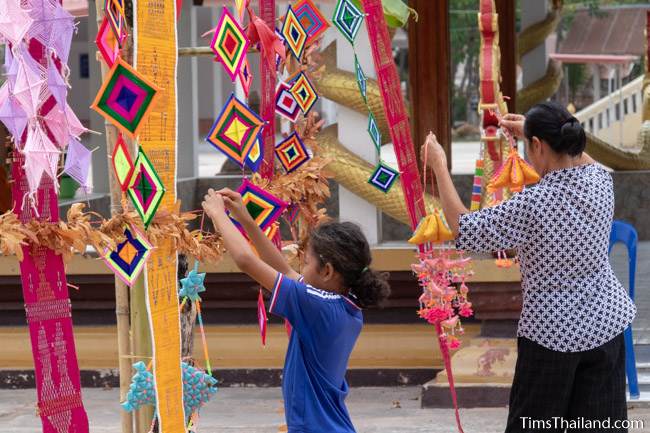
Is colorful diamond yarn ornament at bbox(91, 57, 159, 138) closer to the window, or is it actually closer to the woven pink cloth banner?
the woven pink cloth banner

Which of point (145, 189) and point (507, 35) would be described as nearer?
point (145, 189)

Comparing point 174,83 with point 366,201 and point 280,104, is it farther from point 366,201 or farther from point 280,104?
point 366,201

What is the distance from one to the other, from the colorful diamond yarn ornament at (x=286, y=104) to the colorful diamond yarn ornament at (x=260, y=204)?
0.81 m

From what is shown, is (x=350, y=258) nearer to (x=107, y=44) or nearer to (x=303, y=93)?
(x=107, y=44)

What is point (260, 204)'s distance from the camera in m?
3.86

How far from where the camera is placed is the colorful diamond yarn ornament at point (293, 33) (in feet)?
14.9

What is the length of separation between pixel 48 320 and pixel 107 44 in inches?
30.0

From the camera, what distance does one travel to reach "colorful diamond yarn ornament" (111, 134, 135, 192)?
10.6ft

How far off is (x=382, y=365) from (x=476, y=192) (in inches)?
82.2

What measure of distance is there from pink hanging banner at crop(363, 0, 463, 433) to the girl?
4.91 feet

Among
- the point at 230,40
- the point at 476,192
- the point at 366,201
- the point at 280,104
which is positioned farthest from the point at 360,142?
the point at 230,40

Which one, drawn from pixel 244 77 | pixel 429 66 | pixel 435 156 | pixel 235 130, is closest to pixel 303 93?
pixel 244 77

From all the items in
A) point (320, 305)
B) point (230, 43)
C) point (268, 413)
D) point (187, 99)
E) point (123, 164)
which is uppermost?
point (230, 43)

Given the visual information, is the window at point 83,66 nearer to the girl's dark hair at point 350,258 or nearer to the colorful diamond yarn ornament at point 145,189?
the colorful diamond yarn ornament at point 145,189
